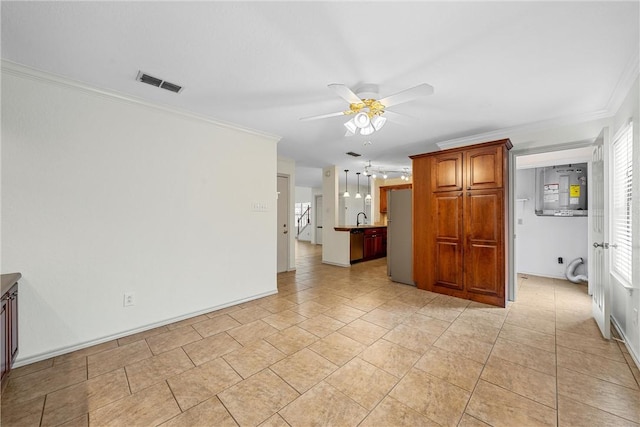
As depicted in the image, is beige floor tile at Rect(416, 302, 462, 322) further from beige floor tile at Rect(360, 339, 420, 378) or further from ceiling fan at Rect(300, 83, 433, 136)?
ceiling fan at Rect(300, 83, 433, 136)

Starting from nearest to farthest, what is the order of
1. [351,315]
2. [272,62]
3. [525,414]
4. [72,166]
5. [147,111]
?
[525,414], [272,62], [72,166], [147,111], [351,315]

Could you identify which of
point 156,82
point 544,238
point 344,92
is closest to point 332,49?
point 344,92

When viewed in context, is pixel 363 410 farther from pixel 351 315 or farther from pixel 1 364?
pixel 1 364

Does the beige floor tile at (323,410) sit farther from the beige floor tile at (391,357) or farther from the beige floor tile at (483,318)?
the beige floor tile at (483,318)

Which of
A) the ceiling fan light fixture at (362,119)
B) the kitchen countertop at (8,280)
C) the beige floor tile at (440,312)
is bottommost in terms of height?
the beige floor tile at (440,312)

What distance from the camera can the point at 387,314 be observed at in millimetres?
3182

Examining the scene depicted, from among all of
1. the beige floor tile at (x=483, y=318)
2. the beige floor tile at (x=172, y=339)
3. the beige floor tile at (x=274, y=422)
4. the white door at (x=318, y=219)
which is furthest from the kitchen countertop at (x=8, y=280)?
the white door at (x=318, y=219)

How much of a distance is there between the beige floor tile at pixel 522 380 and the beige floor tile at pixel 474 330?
423 mm

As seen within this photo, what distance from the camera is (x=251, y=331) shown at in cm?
273

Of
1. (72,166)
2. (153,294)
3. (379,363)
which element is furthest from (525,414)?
(72,166)

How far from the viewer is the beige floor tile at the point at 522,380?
5.81 ft

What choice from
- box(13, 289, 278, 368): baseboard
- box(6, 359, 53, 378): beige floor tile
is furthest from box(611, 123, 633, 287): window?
box(6, 359, 53, 378): beige floor tile

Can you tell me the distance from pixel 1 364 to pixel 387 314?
3301mm

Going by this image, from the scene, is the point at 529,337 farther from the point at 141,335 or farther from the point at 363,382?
the point at 141,335
